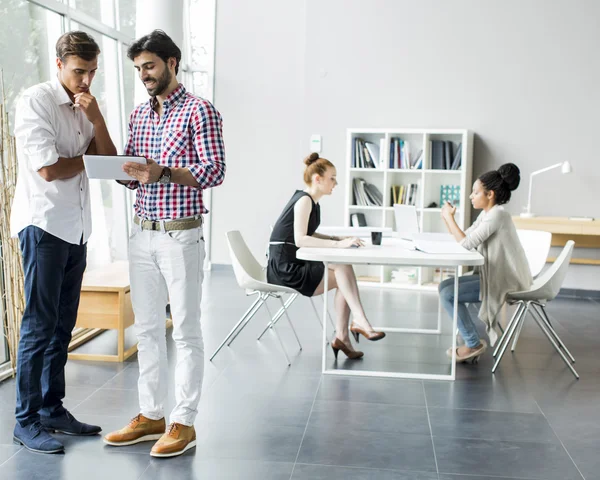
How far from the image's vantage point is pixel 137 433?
10.9ft

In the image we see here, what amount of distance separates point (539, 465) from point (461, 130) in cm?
522

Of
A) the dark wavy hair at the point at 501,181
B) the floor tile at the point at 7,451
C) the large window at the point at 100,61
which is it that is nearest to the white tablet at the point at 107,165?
the floor tile at the point at 7,451

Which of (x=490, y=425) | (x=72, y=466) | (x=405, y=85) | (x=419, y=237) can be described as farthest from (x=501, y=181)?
(x=405, y=85)

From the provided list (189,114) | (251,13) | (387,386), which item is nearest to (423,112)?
(251,13)

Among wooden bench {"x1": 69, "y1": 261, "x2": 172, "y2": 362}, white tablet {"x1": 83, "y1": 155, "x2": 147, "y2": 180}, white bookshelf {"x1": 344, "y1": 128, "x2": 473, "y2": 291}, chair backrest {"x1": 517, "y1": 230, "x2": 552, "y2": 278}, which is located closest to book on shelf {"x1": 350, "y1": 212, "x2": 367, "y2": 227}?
white bookshelf {"x1": 344, "y1": 128, "x2": 473, "y2": 291}

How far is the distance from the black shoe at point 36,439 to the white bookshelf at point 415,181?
530 centimetres

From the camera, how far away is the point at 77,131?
10.8 feet

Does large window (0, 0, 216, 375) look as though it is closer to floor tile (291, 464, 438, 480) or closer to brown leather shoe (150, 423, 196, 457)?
brown leather shoe (150, 423, 196, 457)

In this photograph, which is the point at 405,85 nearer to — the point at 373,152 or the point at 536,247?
the point at 373,152

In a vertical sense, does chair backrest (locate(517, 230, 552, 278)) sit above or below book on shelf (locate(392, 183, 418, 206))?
below

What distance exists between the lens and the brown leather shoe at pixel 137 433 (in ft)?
10.9

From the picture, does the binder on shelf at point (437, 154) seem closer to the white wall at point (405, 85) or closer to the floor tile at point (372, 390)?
the white wall at point (405, 85)

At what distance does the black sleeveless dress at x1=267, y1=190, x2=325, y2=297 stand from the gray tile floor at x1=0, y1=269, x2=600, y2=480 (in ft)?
1.75

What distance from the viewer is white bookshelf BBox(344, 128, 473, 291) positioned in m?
8.01
